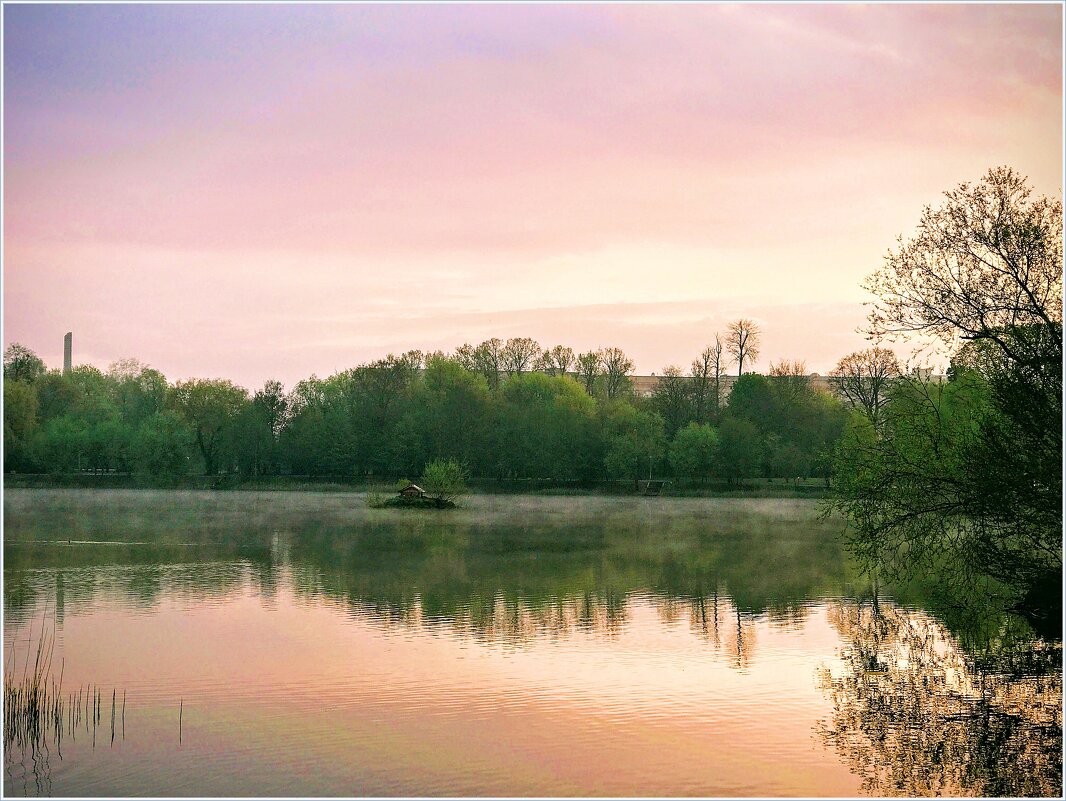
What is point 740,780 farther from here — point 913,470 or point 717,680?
point 913,470

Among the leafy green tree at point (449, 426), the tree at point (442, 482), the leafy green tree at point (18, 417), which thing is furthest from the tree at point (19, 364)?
the leafy green tree at point (449, 426)

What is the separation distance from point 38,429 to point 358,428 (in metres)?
27.1

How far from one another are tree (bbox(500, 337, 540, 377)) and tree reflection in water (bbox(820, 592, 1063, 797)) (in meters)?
76.2

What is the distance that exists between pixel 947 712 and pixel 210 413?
7823 cm

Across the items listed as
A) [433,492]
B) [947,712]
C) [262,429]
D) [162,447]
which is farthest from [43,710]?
[262,429]

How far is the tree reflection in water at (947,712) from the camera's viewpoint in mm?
12312

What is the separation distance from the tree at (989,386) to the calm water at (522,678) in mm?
2107

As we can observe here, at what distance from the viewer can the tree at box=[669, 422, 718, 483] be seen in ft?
267

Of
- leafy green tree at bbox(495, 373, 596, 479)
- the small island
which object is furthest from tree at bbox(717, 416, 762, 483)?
the small island

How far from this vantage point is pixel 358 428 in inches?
3430

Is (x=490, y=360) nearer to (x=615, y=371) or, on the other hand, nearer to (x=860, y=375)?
(x=615, y=371)

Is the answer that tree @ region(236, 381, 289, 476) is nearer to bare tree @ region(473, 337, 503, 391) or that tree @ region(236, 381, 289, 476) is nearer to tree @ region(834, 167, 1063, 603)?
bare tree @ region(473, 337, 503, 391)

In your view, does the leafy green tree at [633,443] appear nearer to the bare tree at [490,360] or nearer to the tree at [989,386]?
the bare tree at [490,360]

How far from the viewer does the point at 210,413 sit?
86.9m
